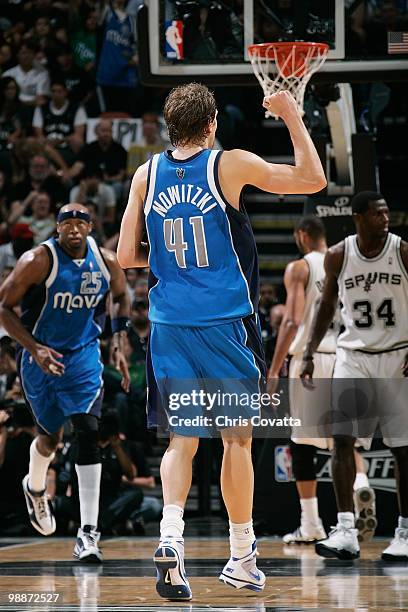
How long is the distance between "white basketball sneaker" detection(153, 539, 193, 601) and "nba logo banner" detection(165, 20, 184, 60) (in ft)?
15.7

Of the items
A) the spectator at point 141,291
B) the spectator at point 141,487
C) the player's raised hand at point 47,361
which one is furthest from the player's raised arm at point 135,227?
the spectator at point 141,291

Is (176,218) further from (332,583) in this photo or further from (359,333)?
(359,333)

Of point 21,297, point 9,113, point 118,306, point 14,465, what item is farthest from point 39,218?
point 21,297

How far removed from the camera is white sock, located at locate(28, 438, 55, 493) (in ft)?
26.1

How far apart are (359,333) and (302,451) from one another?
5.18 feet

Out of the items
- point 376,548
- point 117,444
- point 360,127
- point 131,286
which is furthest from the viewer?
point 131,286

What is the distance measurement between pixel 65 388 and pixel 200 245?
2.82 m

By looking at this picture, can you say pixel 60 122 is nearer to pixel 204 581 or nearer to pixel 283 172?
pixel 204 581

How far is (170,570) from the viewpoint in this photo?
486 centimetres

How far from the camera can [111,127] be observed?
568 inches

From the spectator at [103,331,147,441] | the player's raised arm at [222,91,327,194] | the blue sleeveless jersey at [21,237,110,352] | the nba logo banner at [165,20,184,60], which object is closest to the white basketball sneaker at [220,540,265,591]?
the player's raised arm at [222,91,327,194]

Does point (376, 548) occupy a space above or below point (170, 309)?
below

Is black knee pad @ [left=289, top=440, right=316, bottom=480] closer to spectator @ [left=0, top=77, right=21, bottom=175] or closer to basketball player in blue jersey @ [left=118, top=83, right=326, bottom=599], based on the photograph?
basketball player in blue jersey @ [left=118, top=83, right=326, bottom=599]

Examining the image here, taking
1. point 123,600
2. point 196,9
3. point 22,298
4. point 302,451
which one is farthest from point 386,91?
point 123,600
